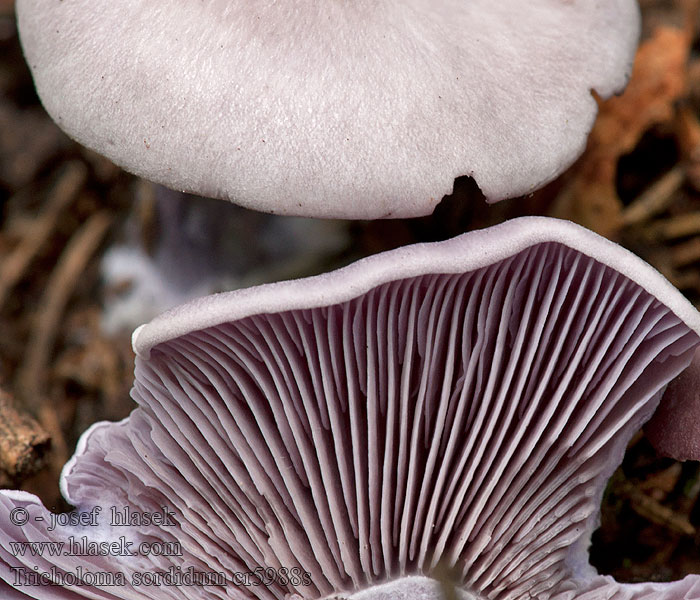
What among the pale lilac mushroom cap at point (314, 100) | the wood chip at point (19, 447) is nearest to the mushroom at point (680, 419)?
the pale lilac mushroom cap at point (314, 100)

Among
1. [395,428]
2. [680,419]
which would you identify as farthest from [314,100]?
[680,419]

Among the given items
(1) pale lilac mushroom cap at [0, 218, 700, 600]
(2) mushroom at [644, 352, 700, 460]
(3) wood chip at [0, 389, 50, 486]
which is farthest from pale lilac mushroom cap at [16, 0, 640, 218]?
(3) wood chip at [0, 389, 50, 486]

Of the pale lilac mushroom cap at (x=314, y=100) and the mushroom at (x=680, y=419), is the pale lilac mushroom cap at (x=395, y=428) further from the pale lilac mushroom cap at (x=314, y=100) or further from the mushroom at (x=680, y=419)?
the pale lilac mushroom cap at (x=314, y=100)

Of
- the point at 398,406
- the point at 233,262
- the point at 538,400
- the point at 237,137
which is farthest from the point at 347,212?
the point at 233,262

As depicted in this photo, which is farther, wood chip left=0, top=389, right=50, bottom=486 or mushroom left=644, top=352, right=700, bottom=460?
wood chip left=0, top=389, right=50, bottom=486

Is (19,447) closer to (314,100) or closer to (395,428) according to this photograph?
(395,428)

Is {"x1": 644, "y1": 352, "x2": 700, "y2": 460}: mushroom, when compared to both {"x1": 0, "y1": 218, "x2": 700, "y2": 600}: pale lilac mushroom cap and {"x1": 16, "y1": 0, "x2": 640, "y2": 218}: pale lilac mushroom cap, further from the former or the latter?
{"x1": 16, "y1": 0, "x2": 640, "y2": 218}: pale lilac mushroom cap
